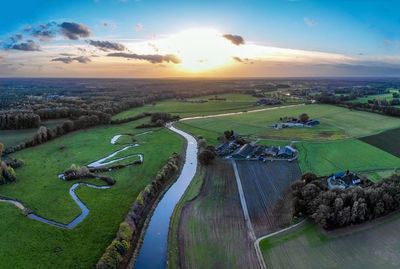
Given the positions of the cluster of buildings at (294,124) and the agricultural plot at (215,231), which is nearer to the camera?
the agricultural plot at (215,231)

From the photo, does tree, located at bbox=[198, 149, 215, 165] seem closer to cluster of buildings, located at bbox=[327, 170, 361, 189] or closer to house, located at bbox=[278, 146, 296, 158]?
house, located at bbox=[278, 146, 296, 158]

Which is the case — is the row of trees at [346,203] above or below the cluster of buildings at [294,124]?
below

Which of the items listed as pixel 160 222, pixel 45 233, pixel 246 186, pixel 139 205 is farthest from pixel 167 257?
pixel 246 186

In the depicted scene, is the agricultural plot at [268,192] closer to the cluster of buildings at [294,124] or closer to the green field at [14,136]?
the cluster of buildings at [294,124]

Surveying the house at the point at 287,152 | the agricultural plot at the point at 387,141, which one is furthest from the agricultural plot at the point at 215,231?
the agricultural plot at the point at 387,141

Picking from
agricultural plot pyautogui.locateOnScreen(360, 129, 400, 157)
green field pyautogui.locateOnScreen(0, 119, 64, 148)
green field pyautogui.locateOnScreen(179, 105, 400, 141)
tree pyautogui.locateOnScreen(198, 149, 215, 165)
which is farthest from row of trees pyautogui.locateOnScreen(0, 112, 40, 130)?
agricultural plot pyautogui.locateOnScreen(360, 129, 400, 157)

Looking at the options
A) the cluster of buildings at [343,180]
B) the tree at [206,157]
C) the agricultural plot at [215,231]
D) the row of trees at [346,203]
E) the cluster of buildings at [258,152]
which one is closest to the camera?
the agricultural plot at [215,231]

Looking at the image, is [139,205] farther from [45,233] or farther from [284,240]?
[284,240]
